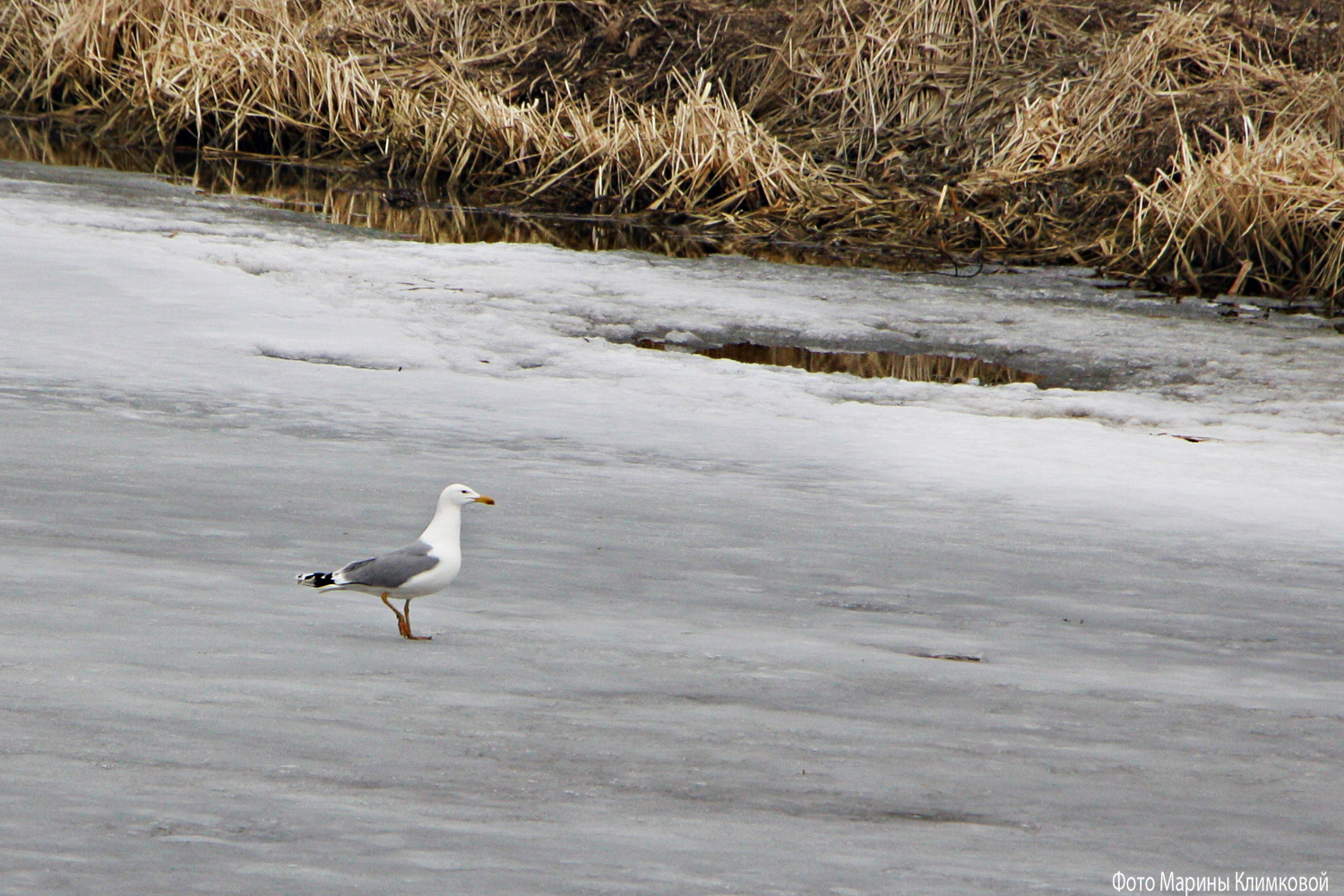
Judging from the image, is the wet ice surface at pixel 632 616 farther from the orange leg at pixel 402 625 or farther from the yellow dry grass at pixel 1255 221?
the yellow dry grass at pixel 1255 221

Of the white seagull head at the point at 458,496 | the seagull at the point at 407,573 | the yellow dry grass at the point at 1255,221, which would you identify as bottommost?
the seagull at the point at 407,573

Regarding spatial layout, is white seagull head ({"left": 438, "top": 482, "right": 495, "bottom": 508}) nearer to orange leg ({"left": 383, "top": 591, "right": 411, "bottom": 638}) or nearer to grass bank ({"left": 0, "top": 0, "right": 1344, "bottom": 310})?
orange leg ({"left": 383, "top": 591, "right": 411, "bottom": 638})

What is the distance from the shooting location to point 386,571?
3.38 meters

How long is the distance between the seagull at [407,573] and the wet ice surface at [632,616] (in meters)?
0.12

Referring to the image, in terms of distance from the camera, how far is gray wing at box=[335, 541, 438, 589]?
11.1 feet

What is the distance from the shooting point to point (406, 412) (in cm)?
575

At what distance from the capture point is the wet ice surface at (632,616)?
2545 mm

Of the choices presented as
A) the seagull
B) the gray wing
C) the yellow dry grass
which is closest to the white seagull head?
the seagull

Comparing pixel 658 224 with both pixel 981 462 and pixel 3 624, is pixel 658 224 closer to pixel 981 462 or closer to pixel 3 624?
pixel 981 462

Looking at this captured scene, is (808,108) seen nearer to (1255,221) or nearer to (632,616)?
(1255,221)

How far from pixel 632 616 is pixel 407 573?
604mm

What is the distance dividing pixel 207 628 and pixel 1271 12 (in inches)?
489

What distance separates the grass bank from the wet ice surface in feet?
9.97

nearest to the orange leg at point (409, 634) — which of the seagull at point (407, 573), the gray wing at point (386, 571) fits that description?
the seagull at point (407, 573)
